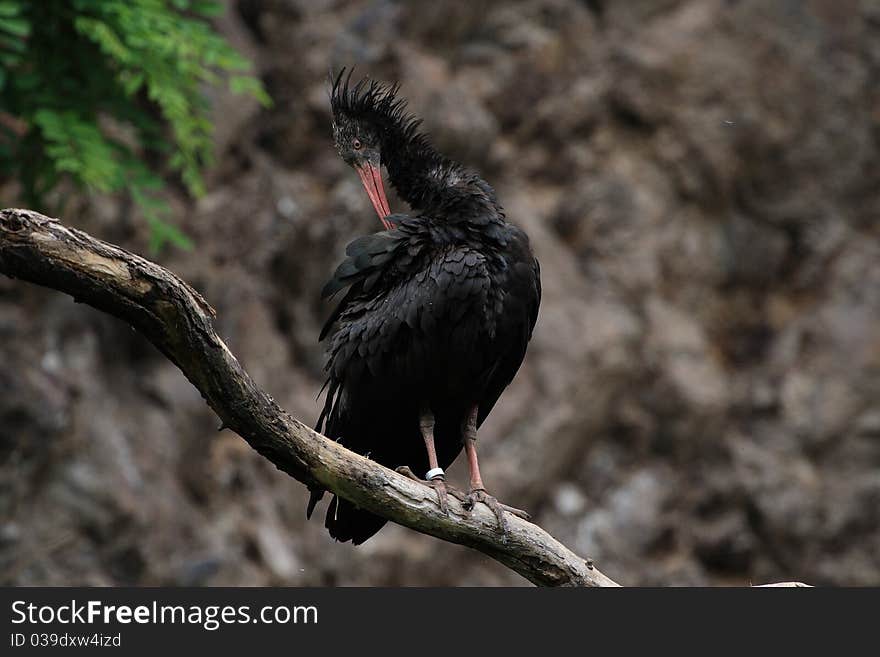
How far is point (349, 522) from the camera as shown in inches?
188

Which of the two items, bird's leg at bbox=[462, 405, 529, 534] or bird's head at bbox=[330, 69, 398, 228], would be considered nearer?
bird's leg at bbox=[462, 405, 529, 534]

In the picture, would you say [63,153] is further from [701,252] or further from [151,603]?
[701,252]

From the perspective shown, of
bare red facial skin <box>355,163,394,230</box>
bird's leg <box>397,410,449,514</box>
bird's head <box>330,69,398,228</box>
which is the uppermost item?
bird's head <box>330,69,398,228</box>

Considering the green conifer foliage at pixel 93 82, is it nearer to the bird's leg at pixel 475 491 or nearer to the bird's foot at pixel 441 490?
the bird's leg at pixel 475 491

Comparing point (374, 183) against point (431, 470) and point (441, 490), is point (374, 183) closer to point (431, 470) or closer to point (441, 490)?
Answer: point (431, 470)

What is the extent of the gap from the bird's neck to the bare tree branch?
1305 millimetres

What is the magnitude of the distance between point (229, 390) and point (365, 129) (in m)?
2.25

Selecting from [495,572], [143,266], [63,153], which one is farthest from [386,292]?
[495,572]

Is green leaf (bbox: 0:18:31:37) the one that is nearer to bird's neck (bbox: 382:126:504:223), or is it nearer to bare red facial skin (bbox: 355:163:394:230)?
bare red facial skin (bbox: 355:163:394:230)

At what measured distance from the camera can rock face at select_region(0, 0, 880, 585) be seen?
7723 mm

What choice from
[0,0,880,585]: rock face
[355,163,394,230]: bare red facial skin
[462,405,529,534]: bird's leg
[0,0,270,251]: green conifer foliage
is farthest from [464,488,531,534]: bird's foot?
[0,0,880,585]: rock face

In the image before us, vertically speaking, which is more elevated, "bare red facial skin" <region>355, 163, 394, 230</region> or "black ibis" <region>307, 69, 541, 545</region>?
"bare red facial skin" <region>355, 163, 394, 230</region>

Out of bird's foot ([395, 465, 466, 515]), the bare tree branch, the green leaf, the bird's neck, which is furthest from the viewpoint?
the green leaf

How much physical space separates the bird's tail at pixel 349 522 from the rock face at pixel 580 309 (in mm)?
3104
